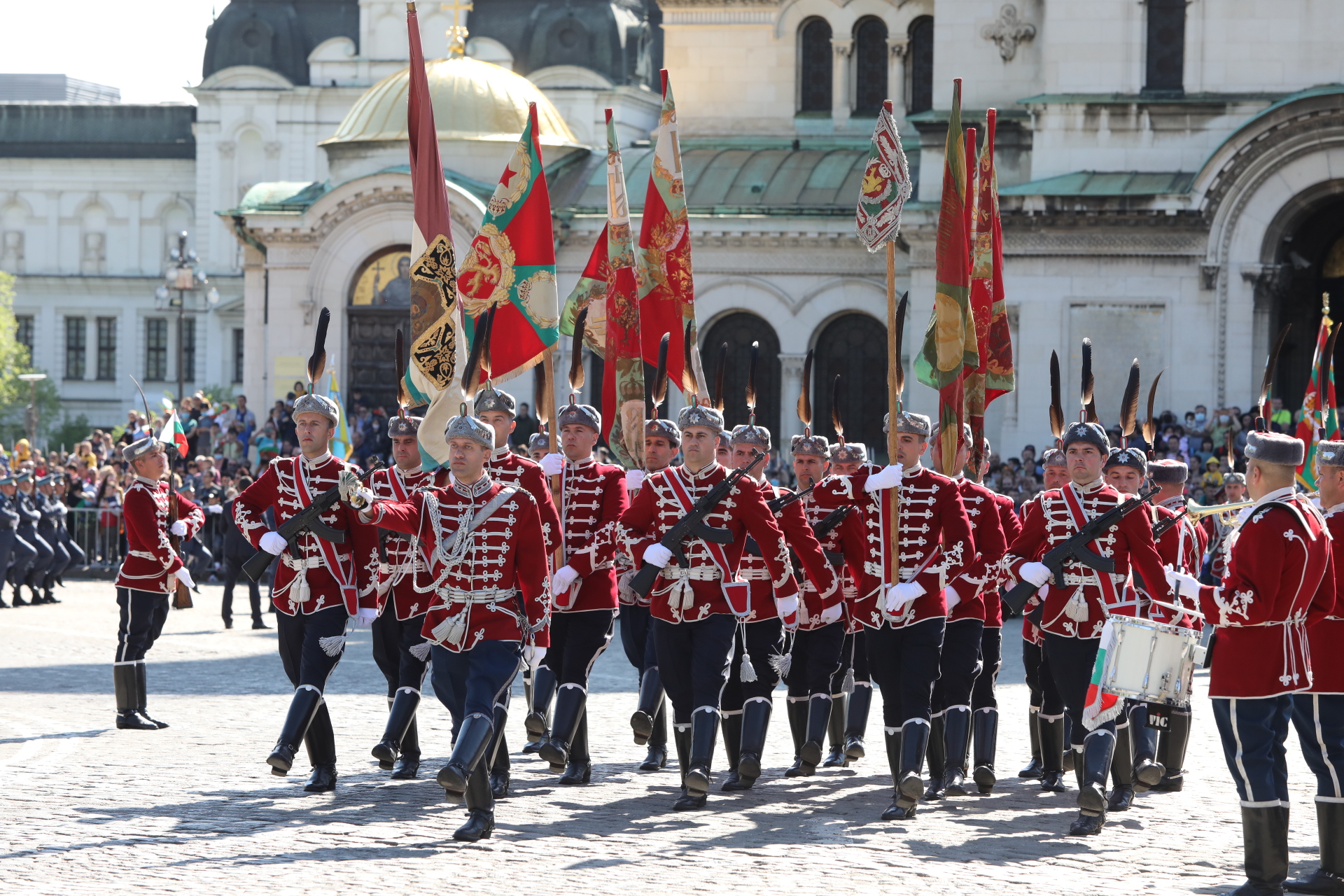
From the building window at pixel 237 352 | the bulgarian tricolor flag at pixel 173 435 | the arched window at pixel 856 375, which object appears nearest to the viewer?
the bulgarian tricolor flag at pixel 173 435

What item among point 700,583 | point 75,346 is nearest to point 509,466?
point 700,583

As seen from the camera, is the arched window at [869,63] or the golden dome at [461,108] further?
the arched window at [869,63]

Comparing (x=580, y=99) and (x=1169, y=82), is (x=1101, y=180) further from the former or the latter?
(x=580, y=99)

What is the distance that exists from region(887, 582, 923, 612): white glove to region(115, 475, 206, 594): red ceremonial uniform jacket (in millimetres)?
5634

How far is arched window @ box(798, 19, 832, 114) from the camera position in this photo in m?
38.7

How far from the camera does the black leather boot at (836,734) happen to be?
12602 mm

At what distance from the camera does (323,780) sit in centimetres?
1111

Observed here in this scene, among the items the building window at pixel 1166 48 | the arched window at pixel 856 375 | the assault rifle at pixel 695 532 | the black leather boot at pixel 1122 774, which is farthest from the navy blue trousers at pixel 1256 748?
the arched window at pixel 856 375

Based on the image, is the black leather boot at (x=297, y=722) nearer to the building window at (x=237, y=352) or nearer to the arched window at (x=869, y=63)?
the arched window at (x=869, y=63)

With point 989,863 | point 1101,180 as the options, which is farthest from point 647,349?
point 1101,180

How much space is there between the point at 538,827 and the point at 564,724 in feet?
4.35

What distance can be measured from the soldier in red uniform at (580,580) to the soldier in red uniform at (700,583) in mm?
700

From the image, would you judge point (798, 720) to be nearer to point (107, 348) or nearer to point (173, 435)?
point (173, 435)

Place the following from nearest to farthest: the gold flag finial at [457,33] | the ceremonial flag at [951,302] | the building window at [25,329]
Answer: the ceremonial flag at [951,302] < the gold flag finial at [457,33] < the building window at [25,329]
